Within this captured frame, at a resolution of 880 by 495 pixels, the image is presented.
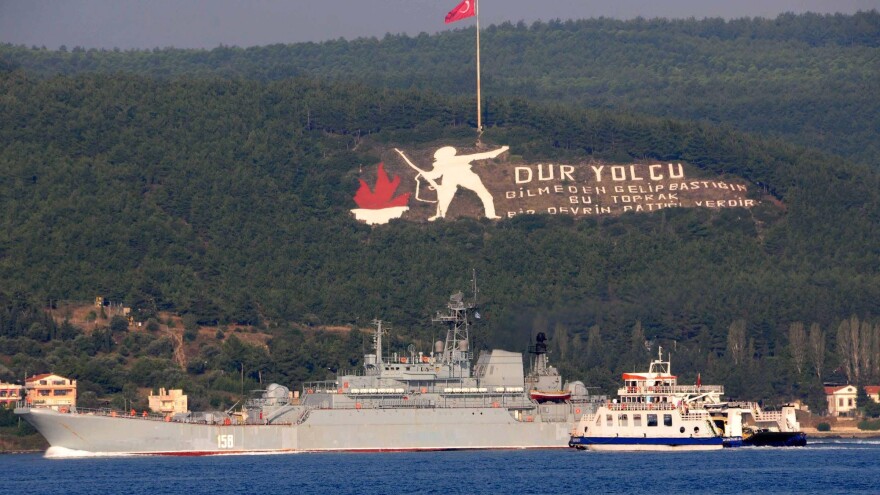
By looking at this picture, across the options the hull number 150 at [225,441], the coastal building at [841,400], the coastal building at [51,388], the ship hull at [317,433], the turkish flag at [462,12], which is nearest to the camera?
the ship hull at [317,433]

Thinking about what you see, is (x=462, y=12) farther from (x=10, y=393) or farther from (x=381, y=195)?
(x=10, y=393)

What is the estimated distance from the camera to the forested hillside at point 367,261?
5492 inches

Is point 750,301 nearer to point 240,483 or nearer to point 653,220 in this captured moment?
point 653,220

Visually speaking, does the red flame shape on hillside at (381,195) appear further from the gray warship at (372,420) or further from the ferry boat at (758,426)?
the ferry boat at (758,426)

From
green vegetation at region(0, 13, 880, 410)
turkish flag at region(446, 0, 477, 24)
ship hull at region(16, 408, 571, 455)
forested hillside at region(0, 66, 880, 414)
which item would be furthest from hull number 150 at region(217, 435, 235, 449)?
turkish flag at region(446, 0, 477, 24)

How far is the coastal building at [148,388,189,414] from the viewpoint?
12838cm

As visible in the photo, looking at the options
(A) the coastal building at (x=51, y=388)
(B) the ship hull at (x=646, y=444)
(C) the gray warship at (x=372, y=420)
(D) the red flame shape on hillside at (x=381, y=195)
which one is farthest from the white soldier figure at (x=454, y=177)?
(B) the ship hull at (x=646, y=444)

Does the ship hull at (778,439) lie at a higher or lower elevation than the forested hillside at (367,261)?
lower

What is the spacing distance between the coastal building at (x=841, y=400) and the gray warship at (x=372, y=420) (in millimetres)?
35038

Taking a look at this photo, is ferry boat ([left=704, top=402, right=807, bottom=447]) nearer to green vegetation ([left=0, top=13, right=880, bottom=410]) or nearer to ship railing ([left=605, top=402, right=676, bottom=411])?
ship railing ([left=605, top=402, right=676, bottom=411])

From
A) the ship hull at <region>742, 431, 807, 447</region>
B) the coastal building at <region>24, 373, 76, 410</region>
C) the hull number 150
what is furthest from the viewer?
the coastal building at <region>24, 373, 76, 410</region>

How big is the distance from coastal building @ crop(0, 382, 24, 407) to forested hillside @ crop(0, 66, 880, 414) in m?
4.61

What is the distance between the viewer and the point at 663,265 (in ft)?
527

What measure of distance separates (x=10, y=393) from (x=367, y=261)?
46473mm
